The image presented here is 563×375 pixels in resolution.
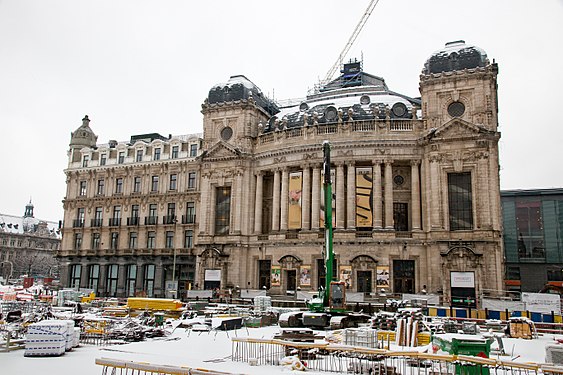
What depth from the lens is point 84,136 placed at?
84000 millimetres

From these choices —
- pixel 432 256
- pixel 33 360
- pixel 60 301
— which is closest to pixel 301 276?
pixel 432 256

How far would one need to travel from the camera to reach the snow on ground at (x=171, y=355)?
1883cm

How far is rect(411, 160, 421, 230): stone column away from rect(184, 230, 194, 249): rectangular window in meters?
31.0

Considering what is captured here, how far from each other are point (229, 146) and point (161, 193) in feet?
48.0

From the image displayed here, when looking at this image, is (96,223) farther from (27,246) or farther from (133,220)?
(27,246)

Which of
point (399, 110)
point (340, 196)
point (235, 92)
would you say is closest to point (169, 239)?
point (235, 92)

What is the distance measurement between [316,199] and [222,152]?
592 inches

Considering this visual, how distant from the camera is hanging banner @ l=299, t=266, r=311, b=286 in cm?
5741

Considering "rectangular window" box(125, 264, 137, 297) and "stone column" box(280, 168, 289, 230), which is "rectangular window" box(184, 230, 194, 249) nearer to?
"rectangular window" box(125, 264, 137, 297)

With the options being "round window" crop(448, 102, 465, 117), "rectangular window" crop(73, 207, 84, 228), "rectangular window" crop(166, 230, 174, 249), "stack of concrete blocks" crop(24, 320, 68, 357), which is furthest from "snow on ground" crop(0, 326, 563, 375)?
"rectangular window" crop(73, 207, 84, 228)

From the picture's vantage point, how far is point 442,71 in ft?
187

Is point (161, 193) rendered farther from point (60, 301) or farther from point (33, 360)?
point (33, 360)

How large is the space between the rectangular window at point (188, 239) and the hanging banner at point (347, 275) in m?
24.2

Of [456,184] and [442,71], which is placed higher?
[442,71]
